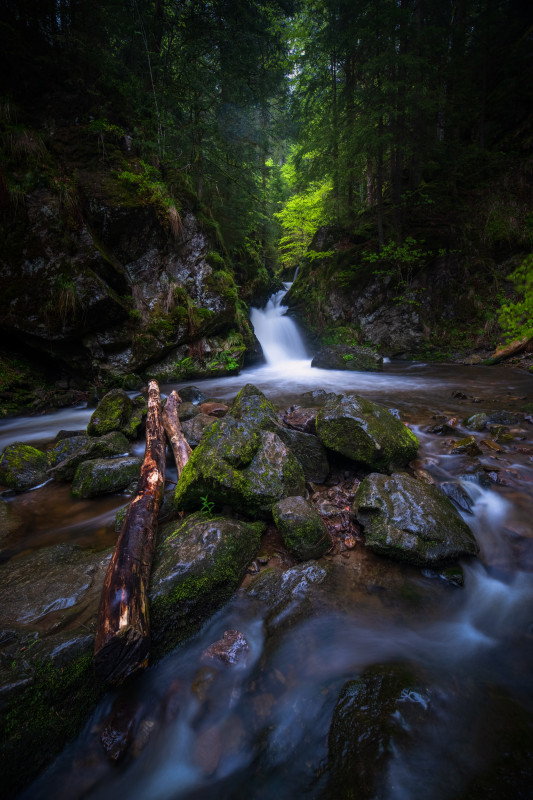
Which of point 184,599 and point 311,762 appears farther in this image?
point 184,599

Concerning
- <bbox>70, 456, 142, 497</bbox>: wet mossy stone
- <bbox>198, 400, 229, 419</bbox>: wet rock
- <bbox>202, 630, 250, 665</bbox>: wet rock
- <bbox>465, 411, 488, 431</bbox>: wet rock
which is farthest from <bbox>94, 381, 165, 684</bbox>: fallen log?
<bbox>465, 411, 488, 431</bbox>: wet rock

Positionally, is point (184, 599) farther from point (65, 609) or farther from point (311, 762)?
point (311, 762)

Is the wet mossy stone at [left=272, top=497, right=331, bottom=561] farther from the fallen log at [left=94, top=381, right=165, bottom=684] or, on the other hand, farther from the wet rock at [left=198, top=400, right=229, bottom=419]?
the wet rock at [left=198, top=400, right=229, bottom=419]

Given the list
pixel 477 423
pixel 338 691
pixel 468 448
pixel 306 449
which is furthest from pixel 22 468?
pixel 477 423

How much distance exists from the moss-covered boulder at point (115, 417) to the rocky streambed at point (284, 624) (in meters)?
1.56

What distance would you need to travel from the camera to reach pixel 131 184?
859 cm

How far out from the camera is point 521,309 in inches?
365

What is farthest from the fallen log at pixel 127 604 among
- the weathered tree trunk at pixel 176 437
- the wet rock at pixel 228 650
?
the weathered tree trunk at pixel 176 437

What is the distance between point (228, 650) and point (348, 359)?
10269 mm

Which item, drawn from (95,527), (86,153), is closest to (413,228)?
(86,153)

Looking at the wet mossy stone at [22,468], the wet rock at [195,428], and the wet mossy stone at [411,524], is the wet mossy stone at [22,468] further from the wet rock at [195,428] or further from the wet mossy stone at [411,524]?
the wet mossy stone at [411,524]

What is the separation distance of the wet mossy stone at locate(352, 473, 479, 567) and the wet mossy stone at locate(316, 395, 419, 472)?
566mm

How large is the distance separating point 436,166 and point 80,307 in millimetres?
14297

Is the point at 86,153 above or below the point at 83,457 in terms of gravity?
above
